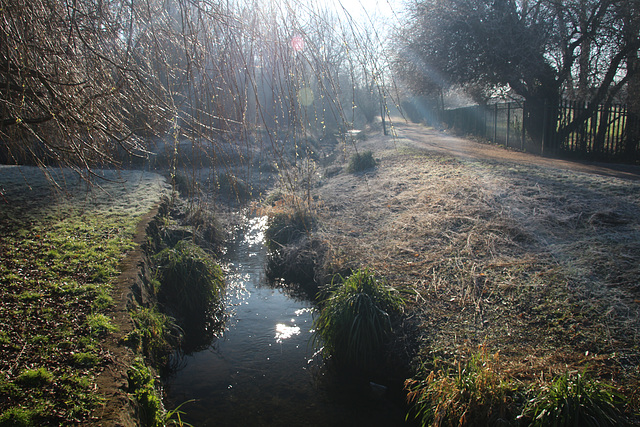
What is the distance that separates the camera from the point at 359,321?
3865 mm

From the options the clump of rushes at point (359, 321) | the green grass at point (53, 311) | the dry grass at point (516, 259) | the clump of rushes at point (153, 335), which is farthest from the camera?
the clump of rushes at point (359, 321)

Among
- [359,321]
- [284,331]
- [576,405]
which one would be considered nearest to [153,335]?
[284,331]

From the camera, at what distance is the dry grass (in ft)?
10.1

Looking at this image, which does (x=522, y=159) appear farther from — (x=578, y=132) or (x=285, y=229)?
(x=285, y=229)

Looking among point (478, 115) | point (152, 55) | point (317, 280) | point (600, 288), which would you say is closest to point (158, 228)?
point (317, 280)

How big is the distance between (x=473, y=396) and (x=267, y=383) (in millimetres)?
2067

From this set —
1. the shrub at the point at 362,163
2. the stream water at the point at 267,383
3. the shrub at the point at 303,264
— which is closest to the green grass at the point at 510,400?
the stream water at the point at 267,383

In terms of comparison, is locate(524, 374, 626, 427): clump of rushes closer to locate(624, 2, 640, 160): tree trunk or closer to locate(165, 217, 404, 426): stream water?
locate(165, 217, 404, 426): stream water

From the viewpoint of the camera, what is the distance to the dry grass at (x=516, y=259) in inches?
121

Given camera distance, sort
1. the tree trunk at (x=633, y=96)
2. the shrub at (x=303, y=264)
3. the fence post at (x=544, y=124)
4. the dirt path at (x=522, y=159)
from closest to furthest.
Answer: the shrub at (x=303, y=264) → the dirt path at (x=522, y=159) → the tree trunk at (x=633, y=96) → the fence post at (x=544, y=124)

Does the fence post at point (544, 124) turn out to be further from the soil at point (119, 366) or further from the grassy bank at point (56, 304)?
the soil at point (119, 366)

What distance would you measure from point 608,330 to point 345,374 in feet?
7.29

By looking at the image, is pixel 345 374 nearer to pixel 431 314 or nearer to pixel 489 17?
pixel 431 314

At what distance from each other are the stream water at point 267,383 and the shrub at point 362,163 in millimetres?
6047
